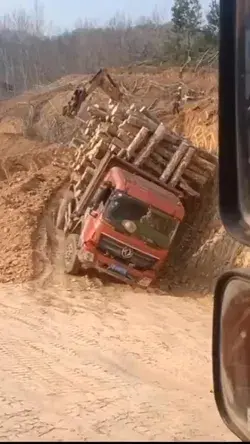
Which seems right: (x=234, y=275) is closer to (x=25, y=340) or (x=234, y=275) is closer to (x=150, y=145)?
(x=25, y=340)

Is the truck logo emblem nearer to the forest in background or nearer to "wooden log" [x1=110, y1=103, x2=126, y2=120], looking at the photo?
"wooden log" [x1=110, y1=103, x2=126, y2=120]

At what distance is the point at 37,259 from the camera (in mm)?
13344

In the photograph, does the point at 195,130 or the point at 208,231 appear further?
the point at 195,130

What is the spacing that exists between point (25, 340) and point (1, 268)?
395 centimetres

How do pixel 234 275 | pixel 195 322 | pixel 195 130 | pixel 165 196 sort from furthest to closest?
pixel 195 130
pixel 165 196
pixel 195 322
pixel 234 275

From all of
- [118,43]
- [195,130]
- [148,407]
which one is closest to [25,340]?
[148,407]

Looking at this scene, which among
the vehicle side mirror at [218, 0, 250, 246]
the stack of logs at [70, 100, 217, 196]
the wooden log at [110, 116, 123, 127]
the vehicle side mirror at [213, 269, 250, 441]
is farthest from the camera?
the wooden log at [110, 116, 123, 127]

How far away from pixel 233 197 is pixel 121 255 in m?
10.1

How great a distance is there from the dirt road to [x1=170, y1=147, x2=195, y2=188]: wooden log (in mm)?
2226

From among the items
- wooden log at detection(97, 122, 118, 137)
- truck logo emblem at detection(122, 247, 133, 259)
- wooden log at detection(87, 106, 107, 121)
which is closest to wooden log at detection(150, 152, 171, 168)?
wooden log at detection(97, 122, 118, 137)

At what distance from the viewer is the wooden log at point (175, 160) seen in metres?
13.3

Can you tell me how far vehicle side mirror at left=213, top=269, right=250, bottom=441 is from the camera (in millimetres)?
1744

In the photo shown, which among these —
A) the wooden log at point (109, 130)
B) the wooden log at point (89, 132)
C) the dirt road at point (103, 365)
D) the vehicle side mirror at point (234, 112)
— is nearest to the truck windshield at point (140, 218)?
the dirt road at point (103, 365)

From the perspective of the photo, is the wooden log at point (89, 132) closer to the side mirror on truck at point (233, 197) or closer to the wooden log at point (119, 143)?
the wooden log at point (119, 143)
